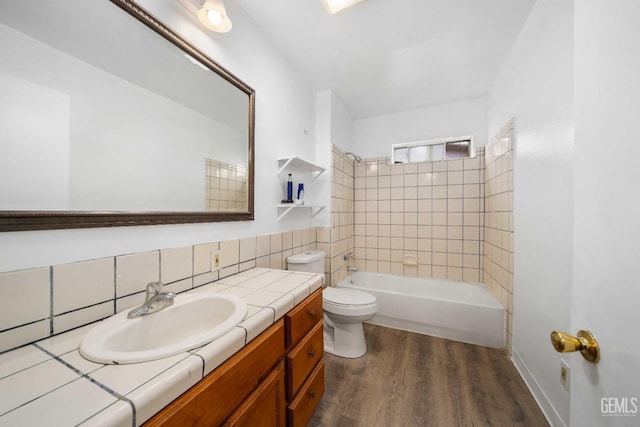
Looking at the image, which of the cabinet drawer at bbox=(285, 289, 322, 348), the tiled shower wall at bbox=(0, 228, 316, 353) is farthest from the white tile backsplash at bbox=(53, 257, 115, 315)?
the cabinet drawer at bbox=(285, 289, 322, 348)

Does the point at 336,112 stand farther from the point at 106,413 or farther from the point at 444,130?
the point at 106,413

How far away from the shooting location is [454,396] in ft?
4.65

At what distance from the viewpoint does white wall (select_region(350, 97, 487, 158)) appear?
2559 mm

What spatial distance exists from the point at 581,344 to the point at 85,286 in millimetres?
1362

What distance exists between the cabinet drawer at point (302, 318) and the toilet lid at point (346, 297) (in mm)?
550

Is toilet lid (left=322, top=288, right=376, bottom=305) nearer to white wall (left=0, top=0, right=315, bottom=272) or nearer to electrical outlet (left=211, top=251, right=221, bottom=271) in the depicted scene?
Result: white wall (left=0, top=0, right=315, bottom=272)

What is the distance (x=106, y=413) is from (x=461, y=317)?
7.75 ft

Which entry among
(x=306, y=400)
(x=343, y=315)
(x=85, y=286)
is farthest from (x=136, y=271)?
(x=343, y=315)

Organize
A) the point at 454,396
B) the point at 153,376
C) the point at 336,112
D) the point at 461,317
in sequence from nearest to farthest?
1. the point at 153,376
2. the point at 454,396
3. the point at 461,317
4. the point at 336,112

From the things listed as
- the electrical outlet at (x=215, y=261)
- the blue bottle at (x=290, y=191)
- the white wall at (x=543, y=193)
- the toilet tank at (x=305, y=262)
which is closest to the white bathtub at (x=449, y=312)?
the white wall at (x=543, y=193)

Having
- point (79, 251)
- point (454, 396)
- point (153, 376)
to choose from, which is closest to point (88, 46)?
point (79, 251)

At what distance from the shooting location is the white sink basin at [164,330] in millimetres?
576

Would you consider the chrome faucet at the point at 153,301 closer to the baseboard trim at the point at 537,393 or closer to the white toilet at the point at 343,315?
the white toilet at the point at 343,315

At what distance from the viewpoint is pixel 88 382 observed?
489 millimetres
